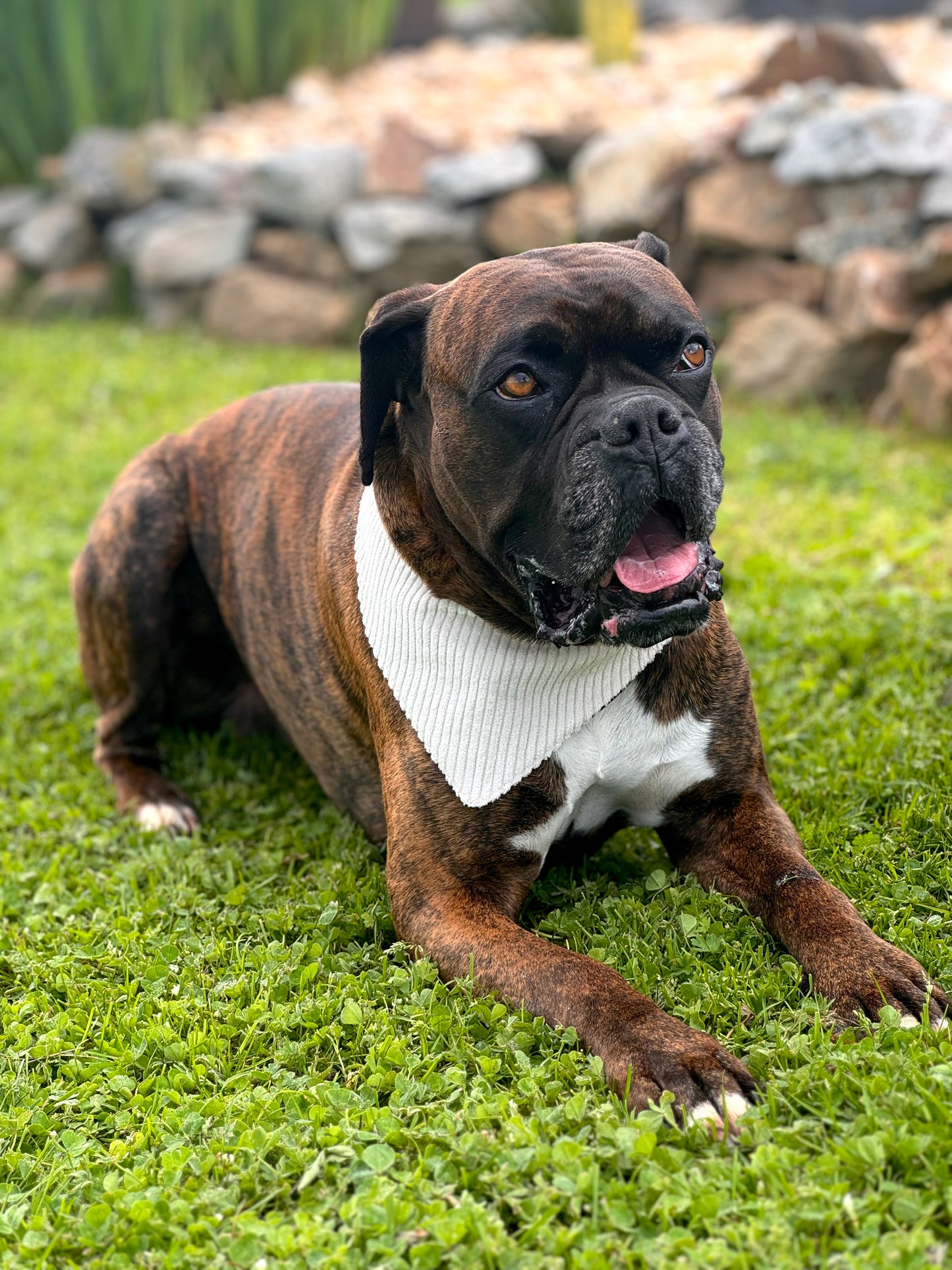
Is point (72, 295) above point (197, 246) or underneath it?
underneath

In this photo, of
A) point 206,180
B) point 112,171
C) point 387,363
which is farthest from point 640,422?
point 112,171

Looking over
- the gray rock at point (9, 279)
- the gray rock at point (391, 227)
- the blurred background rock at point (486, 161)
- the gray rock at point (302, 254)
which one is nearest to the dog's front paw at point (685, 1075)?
the blurred background rock at point (486, 161)

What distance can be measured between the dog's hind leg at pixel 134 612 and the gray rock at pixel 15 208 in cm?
743

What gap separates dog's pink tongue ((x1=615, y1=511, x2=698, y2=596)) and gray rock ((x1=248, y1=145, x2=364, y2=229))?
7340 mm

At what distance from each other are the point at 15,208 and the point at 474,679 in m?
9.33

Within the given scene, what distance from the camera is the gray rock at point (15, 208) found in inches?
434

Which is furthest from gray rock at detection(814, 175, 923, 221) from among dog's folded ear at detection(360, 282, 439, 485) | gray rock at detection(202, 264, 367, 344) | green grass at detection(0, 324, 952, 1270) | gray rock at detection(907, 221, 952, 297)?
dog's folded ear at detection(360, 282, 439, 485)

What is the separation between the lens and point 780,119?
802cm

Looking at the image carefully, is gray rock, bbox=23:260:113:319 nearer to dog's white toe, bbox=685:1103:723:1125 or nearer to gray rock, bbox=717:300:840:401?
gray rock, bbox=717:300:840:401

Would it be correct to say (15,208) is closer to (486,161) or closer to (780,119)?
(486,161)

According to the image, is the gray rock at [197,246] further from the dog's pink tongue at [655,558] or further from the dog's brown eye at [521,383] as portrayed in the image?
the dog's pink tongue at [655,558]

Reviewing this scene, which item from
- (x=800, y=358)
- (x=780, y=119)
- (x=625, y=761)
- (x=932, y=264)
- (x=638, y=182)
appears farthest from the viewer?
(x=638, y=182)

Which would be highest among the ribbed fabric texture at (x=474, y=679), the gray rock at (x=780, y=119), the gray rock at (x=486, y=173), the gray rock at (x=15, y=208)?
the ribbed fabric texture at (x=474, y=679)

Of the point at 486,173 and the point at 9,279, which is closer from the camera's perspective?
the point at 486,173
